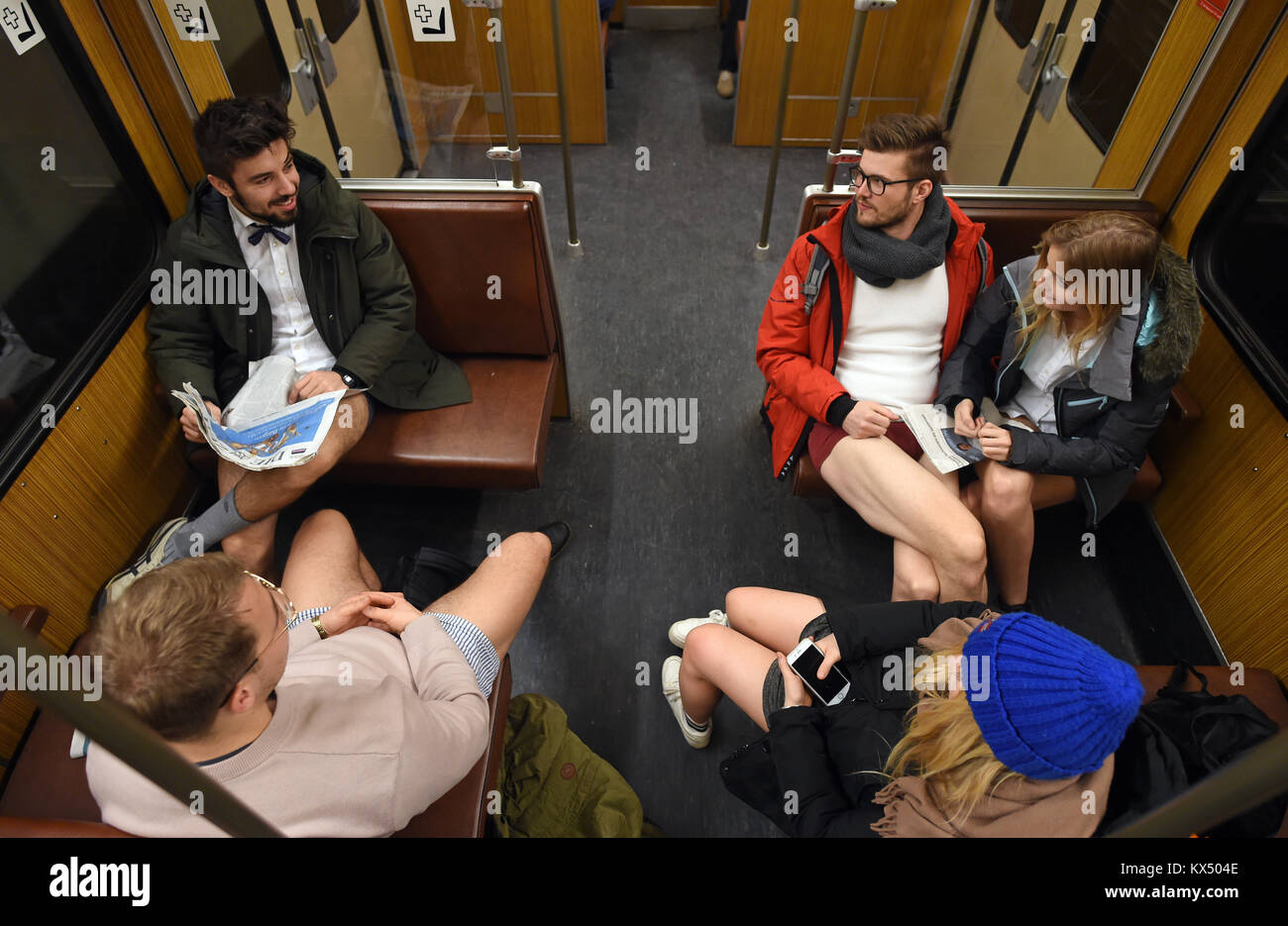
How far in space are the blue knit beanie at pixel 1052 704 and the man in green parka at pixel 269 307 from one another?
2.02 meters

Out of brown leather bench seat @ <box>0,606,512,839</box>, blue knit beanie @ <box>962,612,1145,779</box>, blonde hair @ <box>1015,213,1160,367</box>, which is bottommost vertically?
brown leather bench seat @ <box>0,606,512,839</box>

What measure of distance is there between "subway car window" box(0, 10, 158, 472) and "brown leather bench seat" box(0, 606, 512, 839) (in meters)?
0.69

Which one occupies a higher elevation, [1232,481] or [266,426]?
[266,426]

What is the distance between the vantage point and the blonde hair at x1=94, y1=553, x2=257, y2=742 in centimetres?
114

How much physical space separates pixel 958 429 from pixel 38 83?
2872 mm

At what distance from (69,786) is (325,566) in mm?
744

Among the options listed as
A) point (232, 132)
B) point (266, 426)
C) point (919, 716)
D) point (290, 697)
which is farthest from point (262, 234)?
point (919, 716)

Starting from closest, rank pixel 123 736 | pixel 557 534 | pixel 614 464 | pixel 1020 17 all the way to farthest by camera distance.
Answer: pixel 123 736 → pixel 557 534 → pixel 614 464 → pixel 1020 17

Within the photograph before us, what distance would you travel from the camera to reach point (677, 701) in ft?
8.03

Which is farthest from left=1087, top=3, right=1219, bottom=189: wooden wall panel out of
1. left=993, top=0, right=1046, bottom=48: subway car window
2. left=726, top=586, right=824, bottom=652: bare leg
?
left=726, top=586, right=824, bottom=652: bare leg

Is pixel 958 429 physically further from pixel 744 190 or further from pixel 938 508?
pixel 744 190

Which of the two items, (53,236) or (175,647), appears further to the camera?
(53,236)

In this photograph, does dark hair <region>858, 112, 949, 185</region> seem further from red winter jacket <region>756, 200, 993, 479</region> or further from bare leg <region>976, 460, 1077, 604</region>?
bare leg <region>976, 460, 1077, 604</region>

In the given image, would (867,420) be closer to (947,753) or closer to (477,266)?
(947,753)
